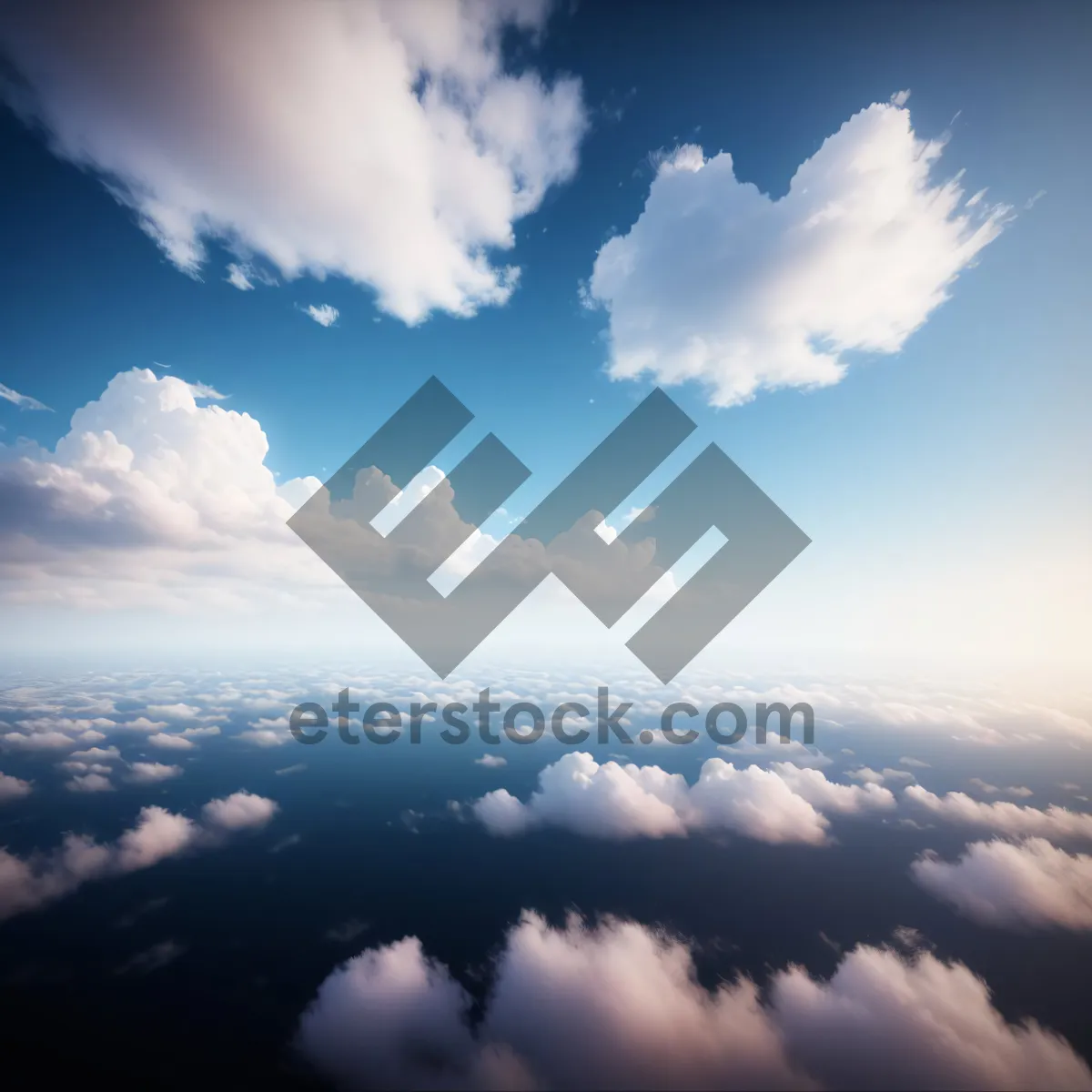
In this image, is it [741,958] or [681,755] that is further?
[681,755]

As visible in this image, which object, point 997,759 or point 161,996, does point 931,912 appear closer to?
point 161,996

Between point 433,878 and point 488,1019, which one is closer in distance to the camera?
point 488,1019

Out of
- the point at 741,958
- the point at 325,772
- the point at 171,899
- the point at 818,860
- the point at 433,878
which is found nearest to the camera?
the point at 741,958

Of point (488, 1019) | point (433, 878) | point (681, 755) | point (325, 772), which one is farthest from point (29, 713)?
point (681, 755)

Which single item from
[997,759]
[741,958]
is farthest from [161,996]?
[997,759]

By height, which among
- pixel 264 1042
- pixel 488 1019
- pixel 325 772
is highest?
pixel 325 772

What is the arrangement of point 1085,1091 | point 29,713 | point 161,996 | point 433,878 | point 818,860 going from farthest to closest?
point 29,713 → point 818,860 → point 433,878 → point 161,996 → point 1085,1091

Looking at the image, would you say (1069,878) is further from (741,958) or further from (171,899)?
(171,899)

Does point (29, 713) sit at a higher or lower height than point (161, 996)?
higher

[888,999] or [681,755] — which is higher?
[681,755]
